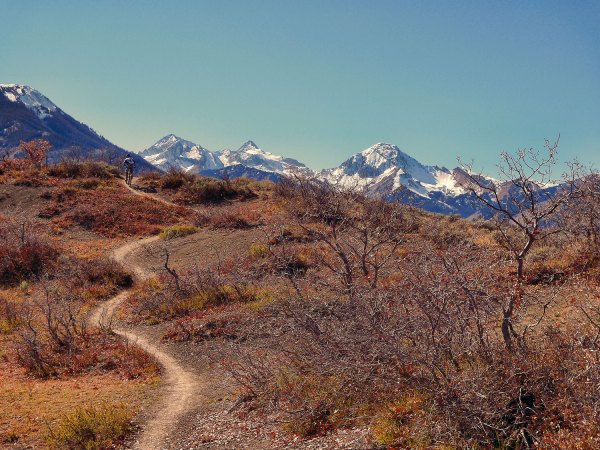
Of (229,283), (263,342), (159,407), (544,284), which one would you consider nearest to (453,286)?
(159,407)

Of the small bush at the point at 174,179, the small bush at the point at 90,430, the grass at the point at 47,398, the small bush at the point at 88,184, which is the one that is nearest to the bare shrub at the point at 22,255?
the grass at the point at 47,398

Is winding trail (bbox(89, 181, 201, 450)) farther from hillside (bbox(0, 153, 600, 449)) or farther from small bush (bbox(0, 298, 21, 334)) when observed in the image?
small bush (bbox(0, 298, 21, 334))

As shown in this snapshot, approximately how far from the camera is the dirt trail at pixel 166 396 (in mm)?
8195

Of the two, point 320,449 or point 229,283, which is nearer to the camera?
point 320,449

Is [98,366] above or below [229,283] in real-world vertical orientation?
below

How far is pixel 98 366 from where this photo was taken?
1279 centimetres

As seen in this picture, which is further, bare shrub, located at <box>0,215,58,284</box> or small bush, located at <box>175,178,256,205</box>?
small bush, located at <box>175,178,256,205</box>

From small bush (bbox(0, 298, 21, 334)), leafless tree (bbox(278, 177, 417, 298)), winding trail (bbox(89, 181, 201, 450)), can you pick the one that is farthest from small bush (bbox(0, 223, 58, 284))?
leafless tree (bbox(278, 177, 417, 298))

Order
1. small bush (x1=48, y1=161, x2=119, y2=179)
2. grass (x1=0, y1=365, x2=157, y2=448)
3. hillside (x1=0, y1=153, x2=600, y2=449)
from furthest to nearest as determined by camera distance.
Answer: small bush (x1=48, y1=161, x2=119, y2=179)
grass (x1=0, y1=365, x2=157, y2=448)
hillside (x1=0, y1=153, x2=600, y2=449)

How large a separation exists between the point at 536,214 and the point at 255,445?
5.98 metres

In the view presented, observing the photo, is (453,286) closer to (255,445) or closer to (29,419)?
(255,445)

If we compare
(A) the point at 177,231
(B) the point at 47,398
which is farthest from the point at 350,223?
(B) the point at 47,398

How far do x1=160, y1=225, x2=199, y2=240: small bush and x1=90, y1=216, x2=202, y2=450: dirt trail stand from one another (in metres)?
11.4

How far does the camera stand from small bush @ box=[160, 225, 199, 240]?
29172 mm
